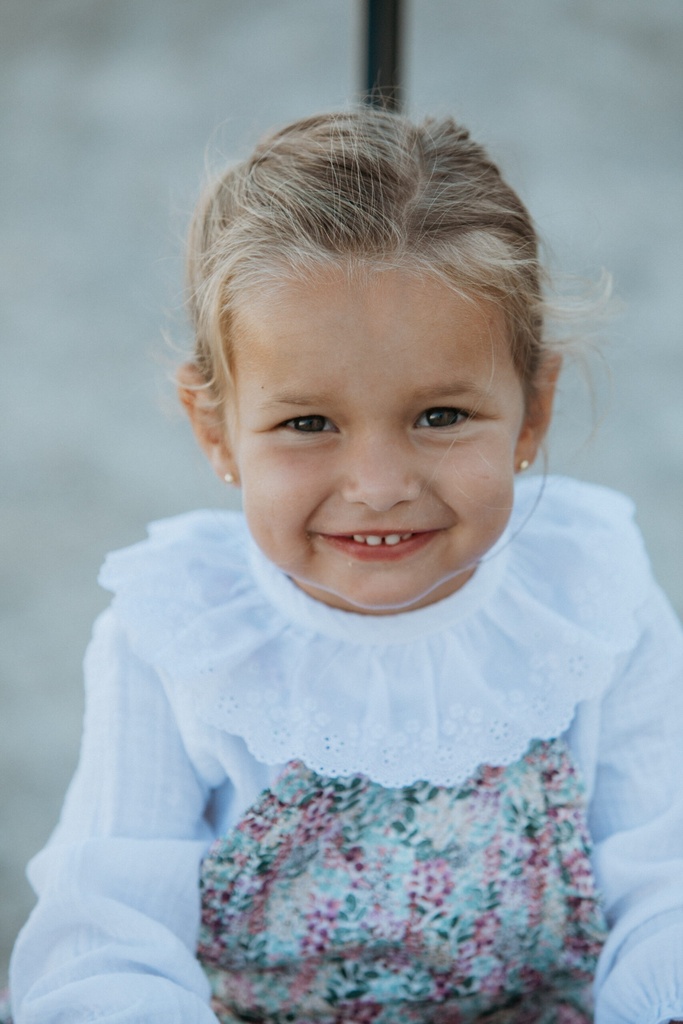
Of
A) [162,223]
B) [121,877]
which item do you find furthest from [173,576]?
[162,223]

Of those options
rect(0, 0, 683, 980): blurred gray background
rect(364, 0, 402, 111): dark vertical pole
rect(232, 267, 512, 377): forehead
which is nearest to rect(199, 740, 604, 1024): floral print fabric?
rect(232, 267, 512, 377): forehead

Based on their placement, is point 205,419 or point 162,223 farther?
point 162,223

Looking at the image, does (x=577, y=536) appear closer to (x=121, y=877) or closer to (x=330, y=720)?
(x=330, y=720)

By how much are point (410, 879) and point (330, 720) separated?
152 mm

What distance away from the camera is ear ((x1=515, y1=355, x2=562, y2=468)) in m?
1.07

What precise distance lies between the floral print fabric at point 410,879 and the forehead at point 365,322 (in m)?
0.35

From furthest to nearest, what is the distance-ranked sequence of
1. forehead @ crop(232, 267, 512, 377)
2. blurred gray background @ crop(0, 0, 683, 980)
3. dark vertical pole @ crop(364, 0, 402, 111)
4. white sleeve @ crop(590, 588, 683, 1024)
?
blurred gray background @ crop(0, 0, 683, 980), dark vertical pole @ crop(364, 0, 402, 111), white sleeve @ crop(590, 588, 683, 1024), forehead @ crop(232, 267, 512, 377)

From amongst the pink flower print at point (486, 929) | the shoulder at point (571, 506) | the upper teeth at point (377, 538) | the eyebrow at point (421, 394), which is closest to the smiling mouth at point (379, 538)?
the upper teeth at point (377, 538)

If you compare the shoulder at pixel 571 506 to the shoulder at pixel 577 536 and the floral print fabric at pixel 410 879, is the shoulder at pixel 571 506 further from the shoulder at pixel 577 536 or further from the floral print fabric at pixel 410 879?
the floral print fabric at pixel 410 879

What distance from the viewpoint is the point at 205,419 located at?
1085 millimetres

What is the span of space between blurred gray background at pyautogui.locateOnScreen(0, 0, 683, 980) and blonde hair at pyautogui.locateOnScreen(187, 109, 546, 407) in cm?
13

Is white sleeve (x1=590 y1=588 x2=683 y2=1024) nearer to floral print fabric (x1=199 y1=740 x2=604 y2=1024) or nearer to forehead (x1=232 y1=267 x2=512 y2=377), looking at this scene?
floral print fabric (x1=199 y1=740 x2=604 y2=1024)

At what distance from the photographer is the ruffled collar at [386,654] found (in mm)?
1026

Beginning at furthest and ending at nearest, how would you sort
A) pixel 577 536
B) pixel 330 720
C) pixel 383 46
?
pixel 383 46
pixel 577 536
pixel 330 720
